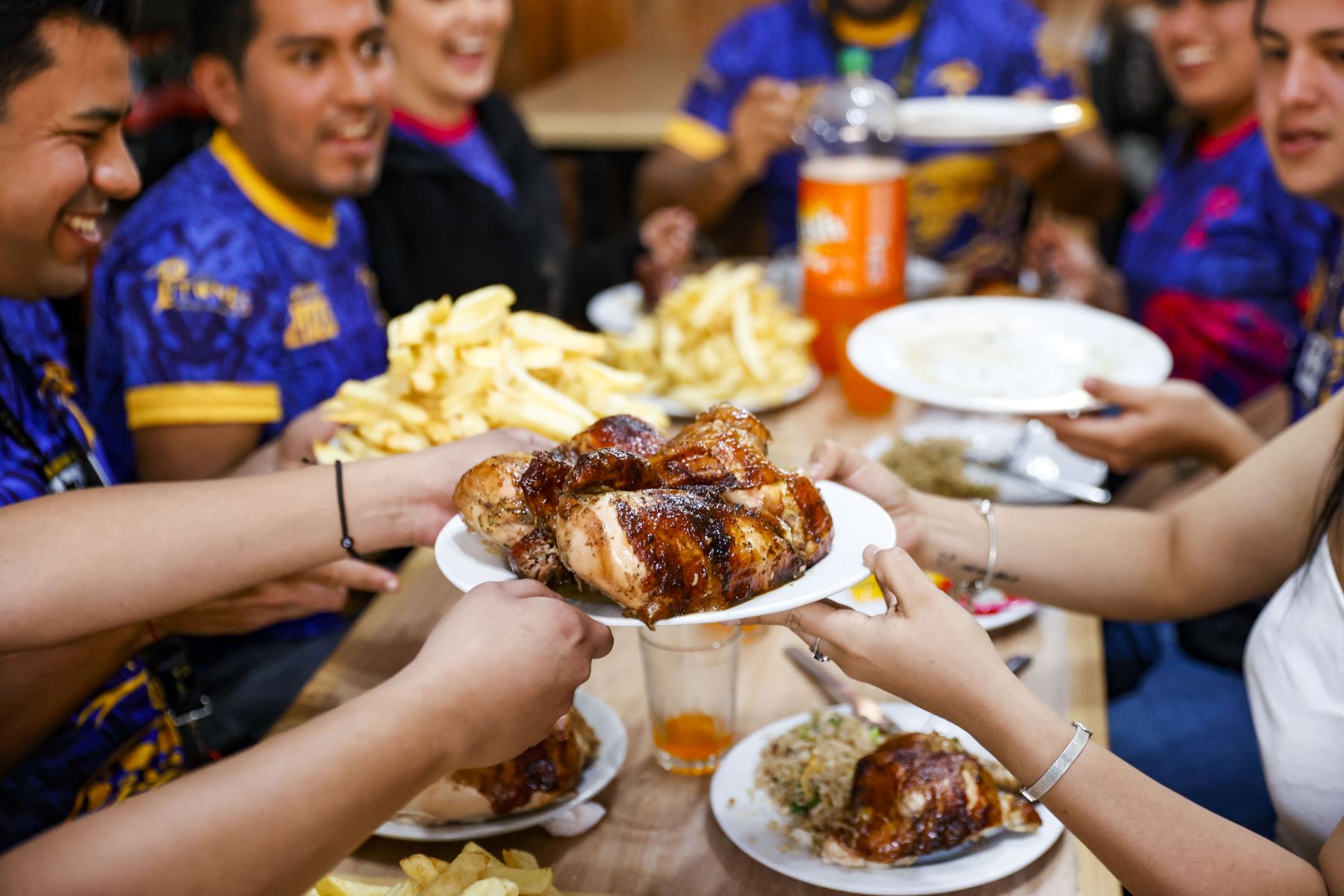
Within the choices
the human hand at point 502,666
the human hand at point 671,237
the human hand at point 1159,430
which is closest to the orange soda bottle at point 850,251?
the human hand at point 671,237

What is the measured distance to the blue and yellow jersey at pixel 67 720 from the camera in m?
1.79

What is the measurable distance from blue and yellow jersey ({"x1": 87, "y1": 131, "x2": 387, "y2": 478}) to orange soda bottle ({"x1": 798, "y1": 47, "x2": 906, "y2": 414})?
50.2 inches

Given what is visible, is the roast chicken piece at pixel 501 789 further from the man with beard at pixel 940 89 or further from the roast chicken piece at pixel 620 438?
the man with beard at pixel 940 89

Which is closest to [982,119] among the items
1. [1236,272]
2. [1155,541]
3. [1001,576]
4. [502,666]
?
[1236,272]

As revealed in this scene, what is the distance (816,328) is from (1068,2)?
6.33m

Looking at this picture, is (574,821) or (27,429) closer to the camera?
(574,821)

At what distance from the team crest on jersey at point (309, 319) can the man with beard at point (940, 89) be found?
197 centimetres

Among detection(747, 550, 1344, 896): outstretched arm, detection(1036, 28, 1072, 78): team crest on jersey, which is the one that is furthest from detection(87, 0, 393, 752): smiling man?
detection(1036, 28, 1072, 78): team crest on jersey

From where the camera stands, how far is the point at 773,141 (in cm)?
396

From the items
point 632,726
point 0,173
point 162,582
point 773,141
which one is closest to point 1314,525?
point 632,726

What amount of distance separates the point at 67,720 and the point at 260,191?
1.37 metres

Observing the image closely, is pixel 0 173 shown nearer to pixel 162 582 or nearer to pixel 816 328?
pixel 162 582

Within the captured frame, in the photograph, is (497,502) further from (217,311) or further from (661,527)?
(217,311)

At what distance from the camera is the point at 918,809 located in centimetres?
144
